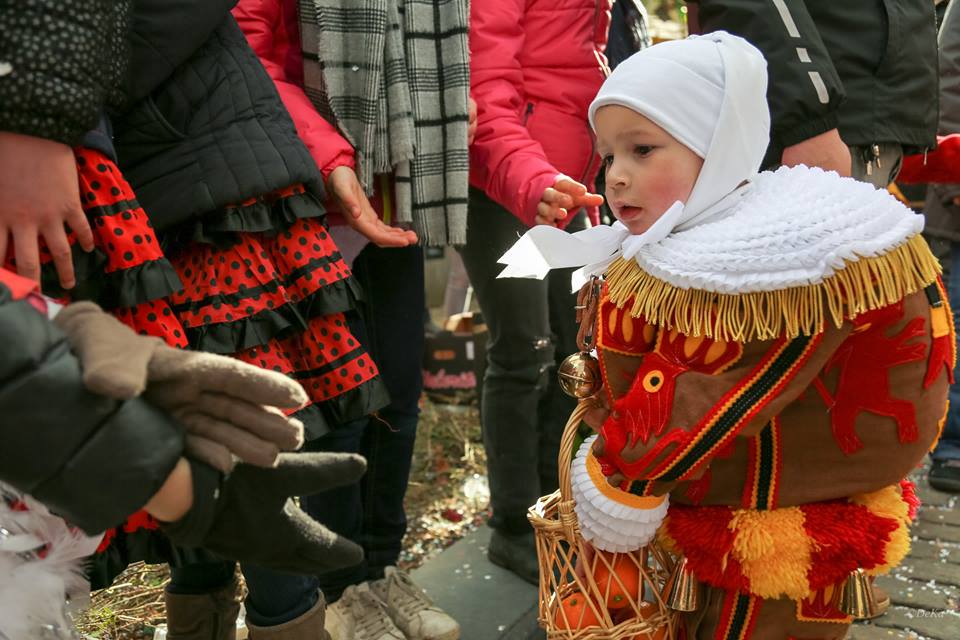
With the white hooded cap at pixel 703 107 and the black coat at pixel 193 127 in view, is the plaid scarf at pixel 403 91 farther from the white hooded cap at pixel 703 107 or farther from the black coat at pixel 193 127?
the white hooded cap at pixel 703 107

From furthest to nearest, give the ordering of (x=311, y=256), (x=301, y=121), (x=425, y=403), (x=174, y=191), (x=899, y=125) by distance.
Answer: (x=425, y=403) < (x=899, y=125) < (x=301, y=121) < (x=311, y=256) < (x=174, y=191)

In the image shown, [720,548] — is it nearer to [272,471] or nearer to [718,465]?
[718,465]

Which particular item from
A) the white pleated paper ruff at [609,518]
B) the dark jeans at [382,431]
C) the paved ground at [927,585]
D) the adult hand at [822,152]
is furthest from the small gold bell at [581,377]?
the paved ground at [927,585]

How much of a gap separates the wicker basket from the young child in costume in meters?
0.04

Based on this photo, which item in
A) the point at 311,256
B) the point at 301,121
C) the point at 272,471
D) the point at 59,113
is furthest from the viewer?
the point at 301,121

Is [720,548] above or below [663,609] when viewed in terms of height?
above

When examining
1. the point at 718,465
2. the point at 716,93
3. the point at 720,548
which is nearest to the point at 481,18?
the point at 716,93

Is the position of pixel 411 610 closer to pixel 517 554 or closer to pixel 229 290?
pixel 517 554

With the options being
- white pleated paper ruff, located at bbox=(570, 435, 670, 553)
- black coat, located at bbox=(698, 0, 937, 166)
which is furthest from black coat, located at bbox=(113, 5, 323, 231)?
black coat, located at bbox=(698, 0, 937, 166)

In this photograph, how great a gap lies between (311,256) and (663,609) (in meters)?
0.90

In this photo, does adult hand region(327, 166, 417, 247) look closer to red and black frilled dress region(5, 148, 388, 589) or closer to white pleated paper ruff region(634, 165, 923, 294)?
red and black frilled dress region(5, 148, 388, 589)

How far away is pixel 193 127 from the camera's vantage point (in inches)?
52.4

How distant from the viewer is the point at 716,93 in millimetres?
1467

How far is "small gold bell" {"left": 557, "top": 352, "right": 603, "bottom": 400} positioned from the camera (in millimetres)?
1562
